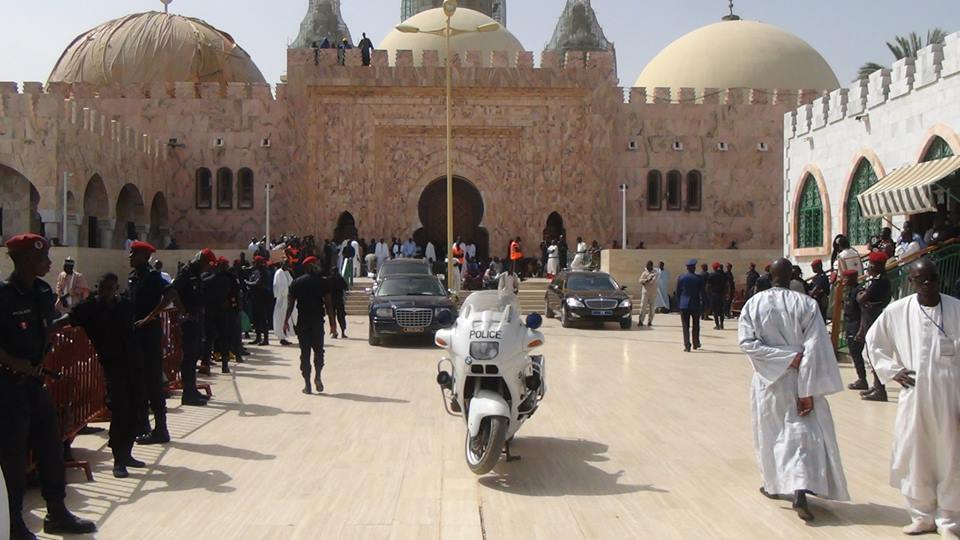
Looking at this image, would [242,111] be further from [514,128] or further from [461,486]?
[461,486]

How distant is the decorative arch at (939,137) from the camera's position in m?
15.4

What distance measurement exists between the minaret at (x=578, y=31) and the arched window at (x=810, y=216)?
34.5m

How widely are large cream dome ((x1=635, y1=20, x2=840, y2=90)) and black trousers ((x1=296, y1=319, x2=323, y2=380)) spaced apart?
30.2 metres

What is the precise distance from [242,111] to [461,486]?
92.5 feet

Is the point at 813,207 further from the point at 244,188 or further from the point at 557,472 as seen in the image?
the point at 244,188

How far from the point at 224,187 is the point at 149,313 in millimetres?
25864

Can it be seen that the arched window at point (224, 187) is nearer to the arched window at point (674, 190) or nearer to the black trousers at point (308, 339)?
the arched window at point (674, 190)

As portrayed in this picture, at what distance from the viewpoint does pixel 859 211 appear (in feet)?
65.4

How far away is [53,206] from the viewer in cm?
2398

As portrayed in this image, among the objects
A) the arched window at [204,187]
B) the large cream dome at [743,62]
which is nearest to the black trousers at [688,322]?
the arched window at [204,187]

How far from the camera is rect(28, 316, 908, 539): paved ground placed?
580cm

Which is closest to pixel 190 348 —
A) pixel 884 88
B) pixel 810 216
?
pixel 884 88

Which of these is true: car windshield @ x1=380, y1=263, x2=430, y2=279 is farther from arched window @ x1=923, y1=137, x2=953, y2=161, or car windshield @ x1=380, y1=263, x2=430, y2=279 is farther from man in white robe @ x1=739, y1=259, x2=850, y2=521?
man in white robe @ x1=739, y1=259, x2=850, y2=521

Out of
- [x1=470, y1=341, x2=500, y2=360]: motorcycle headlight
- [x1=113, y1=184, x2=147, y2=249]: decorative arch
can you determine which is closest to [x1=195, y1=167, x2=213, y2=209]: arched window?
[x1=113, y1=184, x2=147, y2=249]: decorative arch
